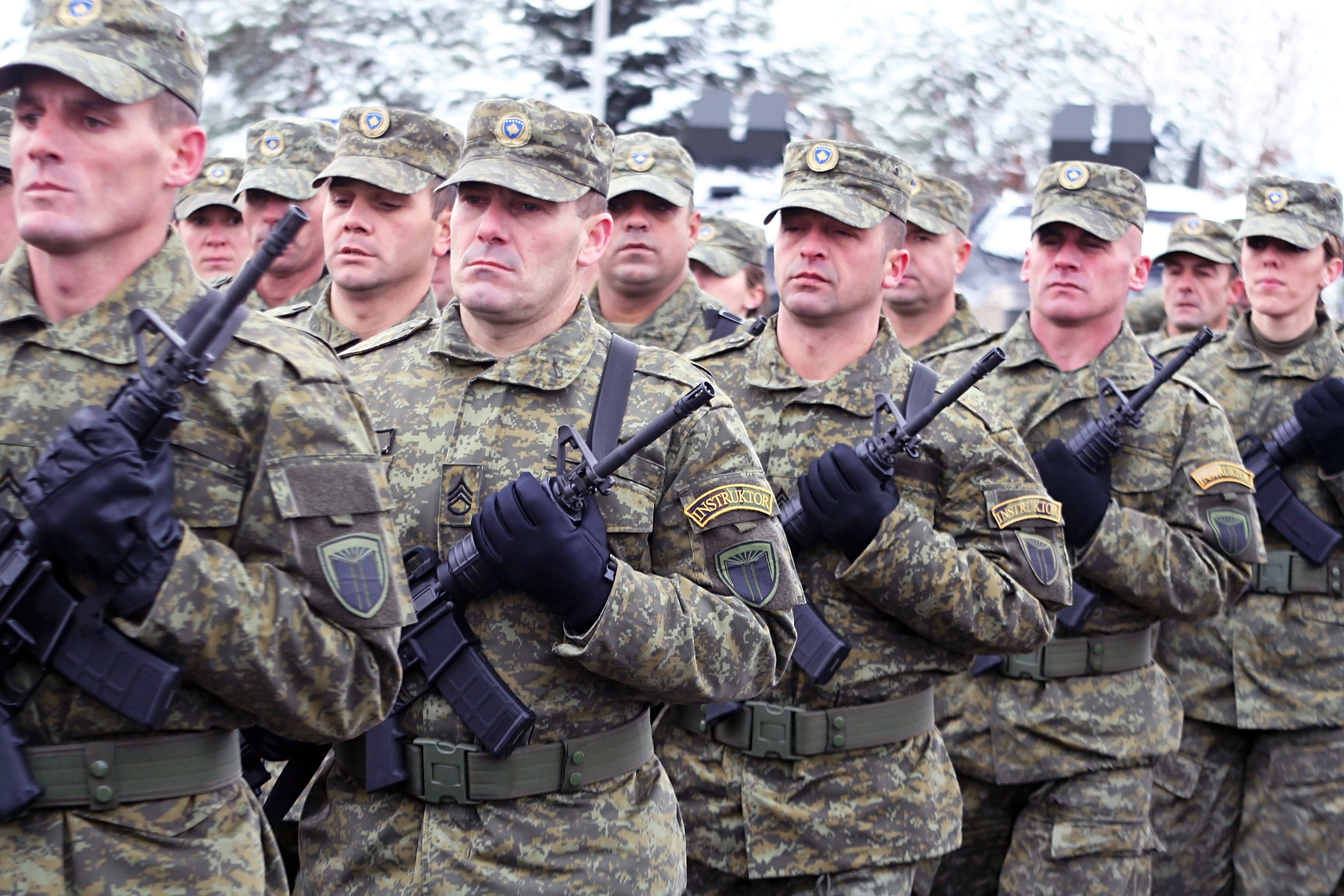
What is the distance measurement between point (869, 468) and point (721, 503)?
89 cm

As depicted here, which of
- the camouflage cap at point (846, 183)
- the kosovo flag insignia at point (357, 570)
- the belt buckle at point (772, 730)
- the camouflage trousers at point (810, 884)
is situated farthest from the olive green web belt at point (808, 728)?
the kosovo flag insignia at point (357, 570)

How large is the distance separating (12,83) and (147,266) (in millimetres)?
386

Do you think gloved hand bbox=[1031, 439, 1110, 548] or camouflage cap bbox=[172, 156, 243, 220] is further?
camouflage cap bbox=[172, 156, 243, 220]

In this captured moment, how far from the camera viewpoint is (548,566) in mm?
3447

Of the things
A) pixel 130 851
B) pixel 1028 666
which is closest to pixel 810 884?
pixel 1028 666

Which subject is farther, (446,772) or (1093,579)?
(1093,579)

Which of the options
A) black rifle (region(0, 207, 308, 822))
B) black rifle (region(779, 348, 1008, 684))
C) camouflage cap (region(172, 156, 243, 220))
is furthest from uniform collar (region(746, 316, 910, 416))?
camouflage cap (region(172, 156, 243, 220))

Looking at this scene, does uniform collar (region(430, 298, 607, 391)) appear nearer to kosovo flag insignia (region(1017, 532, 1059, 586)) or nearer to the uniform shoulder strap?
the uniform shoulder strap

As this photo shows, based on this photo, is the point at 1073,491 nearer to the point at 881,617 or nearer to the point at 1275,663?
the point at 881,617

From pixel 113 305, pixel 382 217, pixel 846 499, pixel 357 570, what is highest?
pixel 113 305

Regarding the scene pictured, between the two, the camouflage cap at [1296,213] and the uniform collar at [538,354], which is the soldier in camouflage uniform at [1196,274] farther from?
the uniform collar at [538,354]

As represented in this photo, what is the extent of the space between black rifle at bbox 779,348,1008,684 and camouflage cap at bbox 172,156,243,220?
3.76 metres

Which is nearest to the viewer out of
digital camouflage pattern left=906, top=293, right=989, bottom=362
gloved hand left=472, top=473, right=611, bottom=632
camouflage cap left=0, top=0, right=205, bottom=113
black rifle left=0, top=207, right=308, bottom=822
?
black rifle left=0, top=207, right=308, bottom=822

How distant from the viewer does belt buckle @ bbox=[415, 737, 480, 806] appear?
360 centimetres
